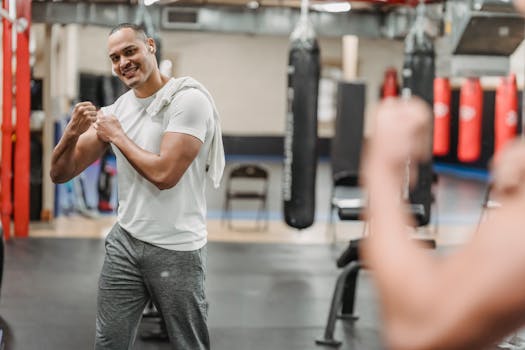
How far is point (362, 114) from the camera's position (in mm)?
10523

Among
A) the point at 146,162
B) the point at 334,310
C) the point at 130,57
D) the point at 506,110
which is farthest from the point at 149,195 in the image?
the point at 506,110

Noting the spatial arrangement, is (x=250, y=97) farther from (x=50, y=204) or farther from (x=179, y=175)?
(x=179, y=175)

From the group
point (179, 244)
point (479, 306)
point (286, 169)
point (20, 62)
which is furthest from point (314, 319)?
point (479, 306)

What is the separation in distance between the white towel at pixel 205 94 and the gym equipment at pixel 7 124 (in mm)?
4852

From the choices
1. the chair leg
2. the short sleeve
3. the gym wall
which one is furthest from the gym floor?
the gym wall

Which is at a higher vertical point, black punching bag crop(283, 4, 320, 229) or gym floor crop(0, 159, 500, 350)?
black punching bag crop(283, 4, 320, 229)

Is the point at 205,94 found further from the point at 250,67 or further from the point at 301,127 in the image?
the point at 250,67

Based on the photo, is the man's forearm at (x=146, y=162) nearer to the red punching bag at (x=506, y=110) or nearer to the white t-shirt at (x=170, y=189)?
the white t-shirt at (x=170, y=189)

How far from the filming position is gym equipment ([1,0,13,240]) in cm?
710

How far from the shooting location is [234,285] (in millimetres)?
6016

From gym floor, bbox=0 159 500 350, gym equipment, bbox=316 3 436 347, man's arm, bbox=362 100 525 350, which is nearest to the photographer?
man's arm, bbox=362 100 525 350

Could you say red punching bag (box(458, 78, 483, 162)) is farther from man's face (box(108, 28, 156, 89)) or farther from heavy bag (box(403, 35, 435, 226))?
man's face (box(108, 28, 156, 89))

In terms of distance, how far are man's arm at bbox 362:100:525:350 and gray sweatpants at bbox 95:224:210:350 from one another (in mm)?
1646

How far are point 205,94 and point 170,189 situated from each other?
33 cm
